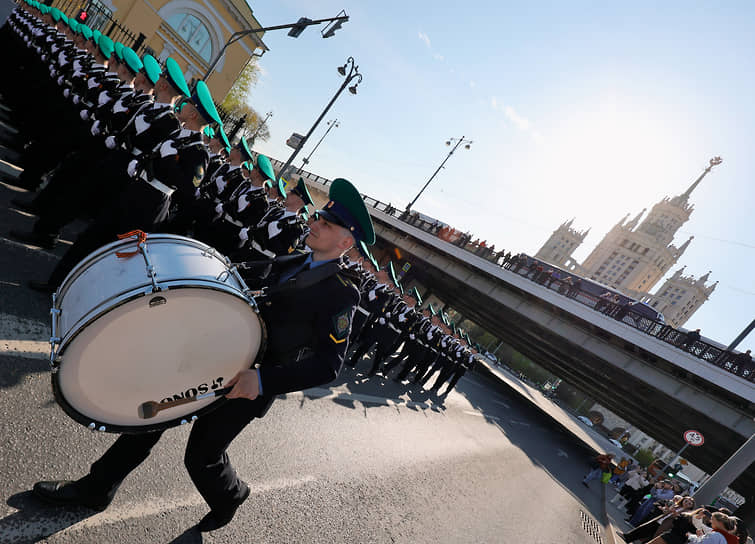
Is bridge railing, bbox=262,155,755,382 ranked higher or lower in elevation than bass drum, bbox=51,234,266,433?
higher

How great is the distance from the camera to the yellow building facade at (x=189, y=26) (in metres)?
25.2

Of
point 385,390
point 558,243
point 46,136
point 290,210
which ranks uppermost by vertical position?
point 558,243

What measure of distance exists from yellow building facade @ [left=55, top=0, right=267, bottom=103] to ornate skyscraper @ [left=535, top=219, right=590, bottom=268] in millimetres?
128637

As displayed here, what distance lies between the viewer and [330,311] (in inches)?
78.5

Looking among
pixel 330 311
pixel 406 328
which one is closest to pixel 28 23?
pixel 406 328

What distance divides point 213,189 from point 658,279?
146601 millimetres

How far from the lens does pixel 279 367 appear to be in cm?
189

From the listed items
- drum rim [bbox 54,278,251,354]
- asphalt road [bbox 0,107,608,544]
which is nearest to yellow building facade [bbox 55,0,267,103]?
asphalt road [bbox 0,107,608,544]

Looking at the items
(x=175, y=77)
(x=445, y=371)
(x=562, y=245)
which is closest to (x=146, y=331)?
(x=175, y=77)

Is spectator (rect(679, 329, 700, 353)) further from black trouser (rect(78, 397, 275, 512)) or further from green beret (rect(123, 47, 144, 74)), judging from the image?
green beret (rect(123, 47, 144, 74))

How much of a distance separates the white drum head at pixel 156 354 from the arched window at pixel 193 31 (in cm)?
3425

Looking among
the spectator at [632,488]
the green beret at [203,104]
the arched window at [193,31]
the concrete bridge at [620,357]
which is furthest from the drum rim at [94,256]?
the arched window at [193,31]

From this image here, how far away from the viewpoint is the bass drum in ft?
4.94

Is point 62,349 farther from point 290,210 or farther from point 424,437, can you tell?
point 424,437
